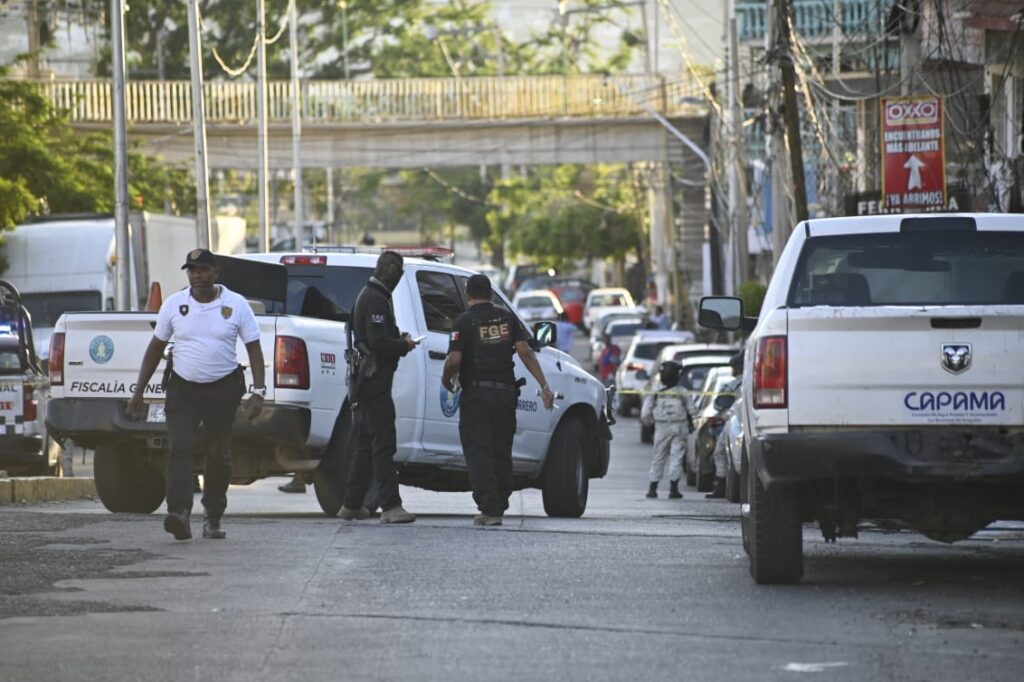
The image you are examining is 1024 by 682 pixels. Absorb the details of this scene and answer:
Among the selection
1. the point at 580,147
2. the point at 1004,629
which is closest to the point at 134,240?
the point at 580,147

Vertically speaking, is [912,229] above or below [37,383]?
above

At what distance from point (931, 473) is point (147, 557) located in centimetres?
439

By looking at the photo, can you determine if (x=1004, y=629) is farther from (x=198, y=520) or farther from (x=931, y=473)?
(x=198, y=520)

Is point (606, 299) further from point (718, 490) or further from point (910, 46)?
point (718, 490)

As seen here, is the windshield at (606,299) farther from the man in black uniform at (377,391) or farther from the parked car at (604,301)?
the man in black uniform at (377,391)

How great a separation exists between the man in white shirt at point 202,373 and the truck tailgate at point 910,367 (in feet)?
13.3

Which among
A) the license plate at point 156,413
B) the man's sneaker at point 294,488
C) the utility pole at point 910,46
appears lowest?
the man's sneaker at point 294,488

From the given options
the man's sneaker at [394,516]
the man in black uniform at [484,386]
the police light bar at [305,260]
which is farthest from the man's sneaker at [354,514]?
the police light bar at [305,260]

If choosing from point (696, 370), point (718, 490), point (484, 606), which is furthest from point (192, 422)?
point (696, 370)

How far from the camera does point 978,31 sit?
29.1 m

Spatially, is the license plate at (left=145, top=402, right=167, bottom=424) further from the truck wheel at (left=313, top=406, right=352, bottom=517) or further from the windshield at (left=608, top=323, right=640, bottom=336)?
the windshield at (left=608, top=323, right=640, bottom=336)

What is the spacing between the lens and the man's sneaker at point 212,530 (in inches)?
494

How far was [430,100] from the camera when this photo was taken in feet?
182

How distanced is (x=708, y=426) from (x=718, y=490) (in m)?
0.89
